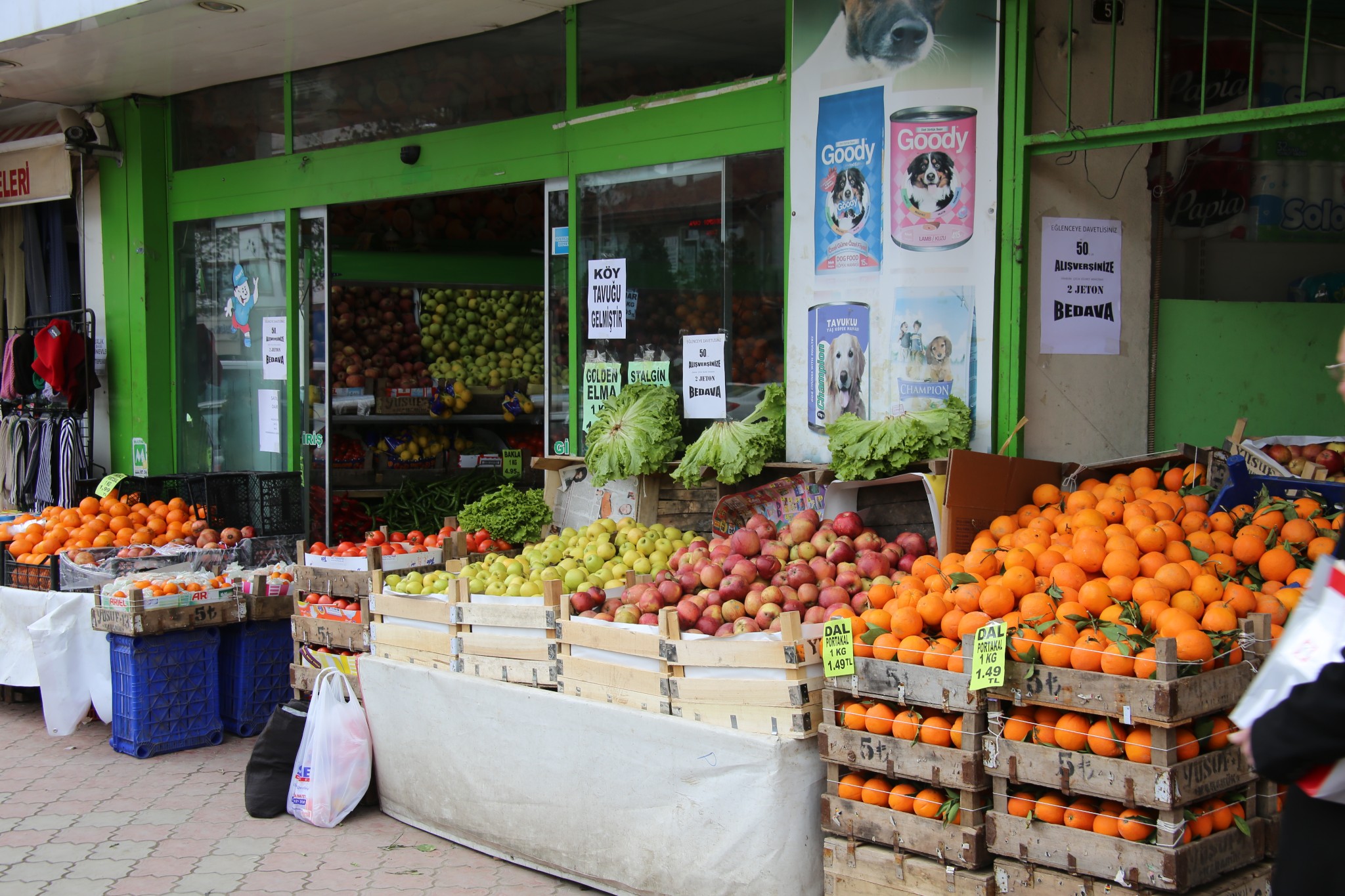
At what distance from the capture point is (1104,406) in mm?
5629

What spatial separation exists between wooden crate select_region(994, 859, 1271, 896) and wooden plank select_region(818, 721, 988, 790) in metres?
0.28

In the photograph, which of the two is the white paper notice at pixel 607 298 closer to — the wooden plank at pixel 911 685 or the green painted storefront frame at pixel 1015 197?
the green painted storefront frame at pixel 1015 197

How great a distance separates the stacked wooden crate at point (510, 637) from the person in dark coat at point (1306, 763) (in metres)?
3.24

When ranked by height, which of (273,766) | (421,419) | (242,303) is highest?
(242,303)

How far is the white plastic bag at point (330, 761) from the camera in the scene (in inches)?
224

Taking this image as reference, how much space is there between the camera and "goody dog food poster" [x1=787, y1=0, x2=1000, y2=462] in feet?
17.7

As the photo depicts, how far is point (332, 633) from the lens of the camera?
642 centimetres

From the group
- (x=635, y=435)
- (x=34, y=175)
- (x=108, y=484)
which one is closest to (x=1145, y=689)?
(x=635, y=435)

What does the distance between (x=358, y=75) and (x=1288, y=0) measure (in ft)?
19.6

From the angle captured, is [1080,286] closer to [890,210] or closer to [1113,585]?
[890,210]

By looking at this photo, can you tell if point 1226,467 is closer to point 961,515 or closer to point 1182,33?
point 961,515

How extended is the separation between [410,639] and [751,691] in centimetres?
206

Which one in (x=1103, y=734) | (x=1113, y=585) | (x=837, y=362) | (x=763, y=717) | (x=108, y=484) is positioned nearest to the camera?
(x=1103, y=734)

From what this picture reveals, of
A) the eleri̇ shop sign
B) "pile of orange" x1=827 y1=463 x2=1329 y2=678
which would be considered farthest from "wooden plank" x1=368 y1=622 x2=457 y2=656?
the eleri̇ shop sign
